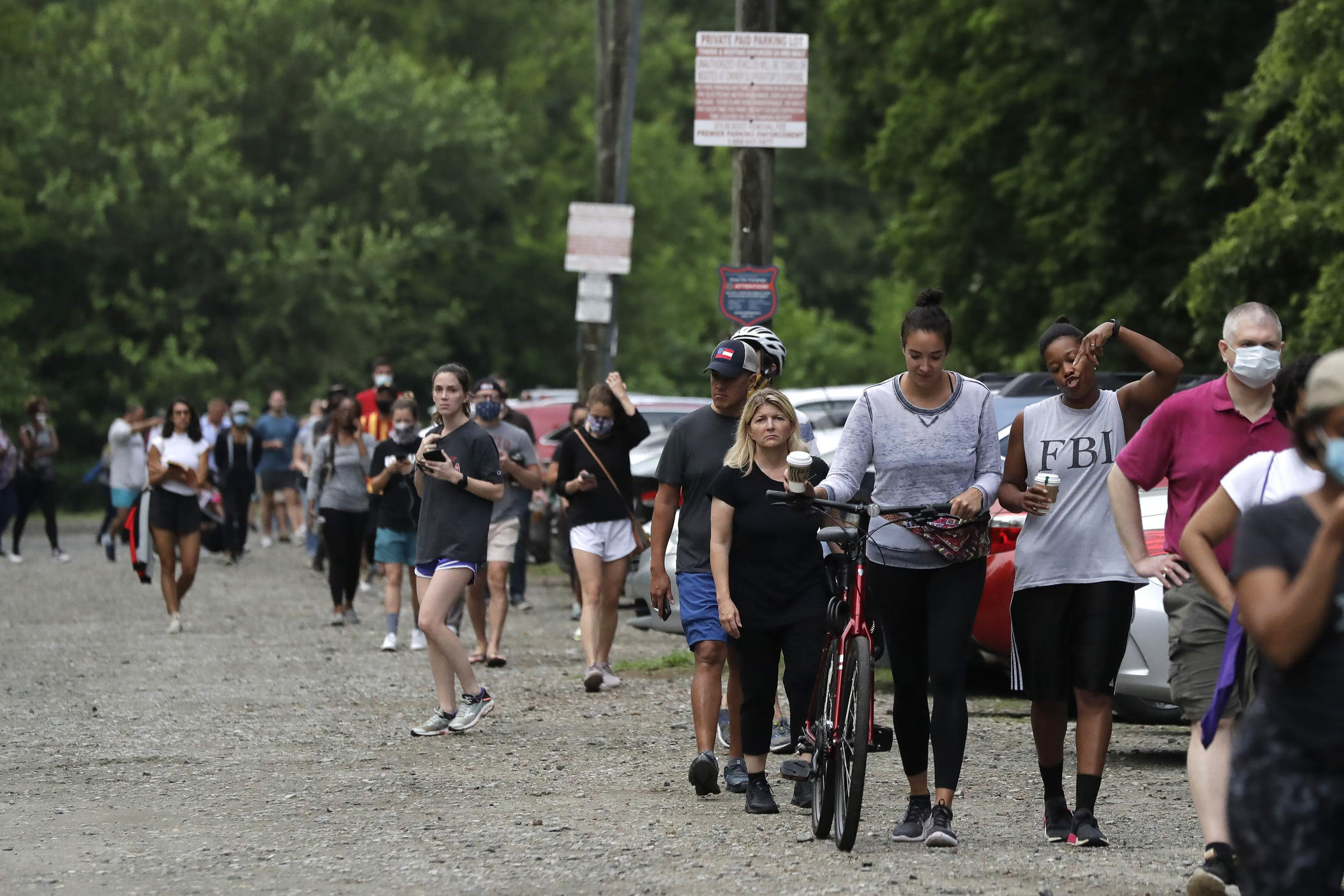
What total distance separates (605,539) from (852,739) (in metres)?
5.95

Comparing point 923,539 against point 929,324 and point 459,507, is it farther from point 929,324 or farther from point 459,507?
point 459,507

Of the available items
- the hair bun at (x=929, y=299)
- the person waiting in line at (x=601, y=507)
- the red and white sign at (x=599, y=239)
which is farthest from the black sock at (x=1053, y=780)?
the red and white sign at (x=599, y=239)

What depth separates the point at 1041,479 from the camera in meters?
7.09

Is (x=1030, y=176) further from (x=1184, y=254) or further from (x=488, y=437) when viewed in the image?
(x=488, y=437)

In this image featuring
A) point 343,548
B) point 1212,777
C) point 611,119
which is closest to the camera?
point 1212,777

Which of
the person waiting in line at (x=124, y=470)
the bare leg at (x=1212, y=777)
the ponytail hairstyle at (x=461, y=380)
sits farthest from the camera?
the person waiting in line at (x=124, y=470)

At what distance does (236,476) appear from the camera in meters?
25.0

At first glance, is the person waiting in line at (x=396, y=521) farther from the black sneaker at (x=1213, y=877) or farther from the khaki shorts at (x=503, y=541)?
the black sneaker at (x=1213, y=877)

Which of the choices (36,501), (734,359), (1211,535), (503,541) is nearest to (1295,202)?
(503,541)

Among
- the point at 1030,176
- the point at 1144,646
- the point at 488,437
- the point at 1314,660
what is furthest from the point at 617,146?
the point at 1314,660

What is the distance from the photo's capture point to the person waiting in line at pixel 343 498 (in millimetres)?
16656

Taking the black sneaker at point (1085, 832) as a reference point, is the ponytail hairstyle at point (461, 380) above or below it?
above

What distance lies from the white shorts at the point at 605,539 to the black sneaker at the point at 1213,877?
719 centimetres

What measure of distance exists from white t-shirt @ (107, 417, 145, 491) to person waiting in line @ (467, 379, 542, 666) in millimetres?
10776
